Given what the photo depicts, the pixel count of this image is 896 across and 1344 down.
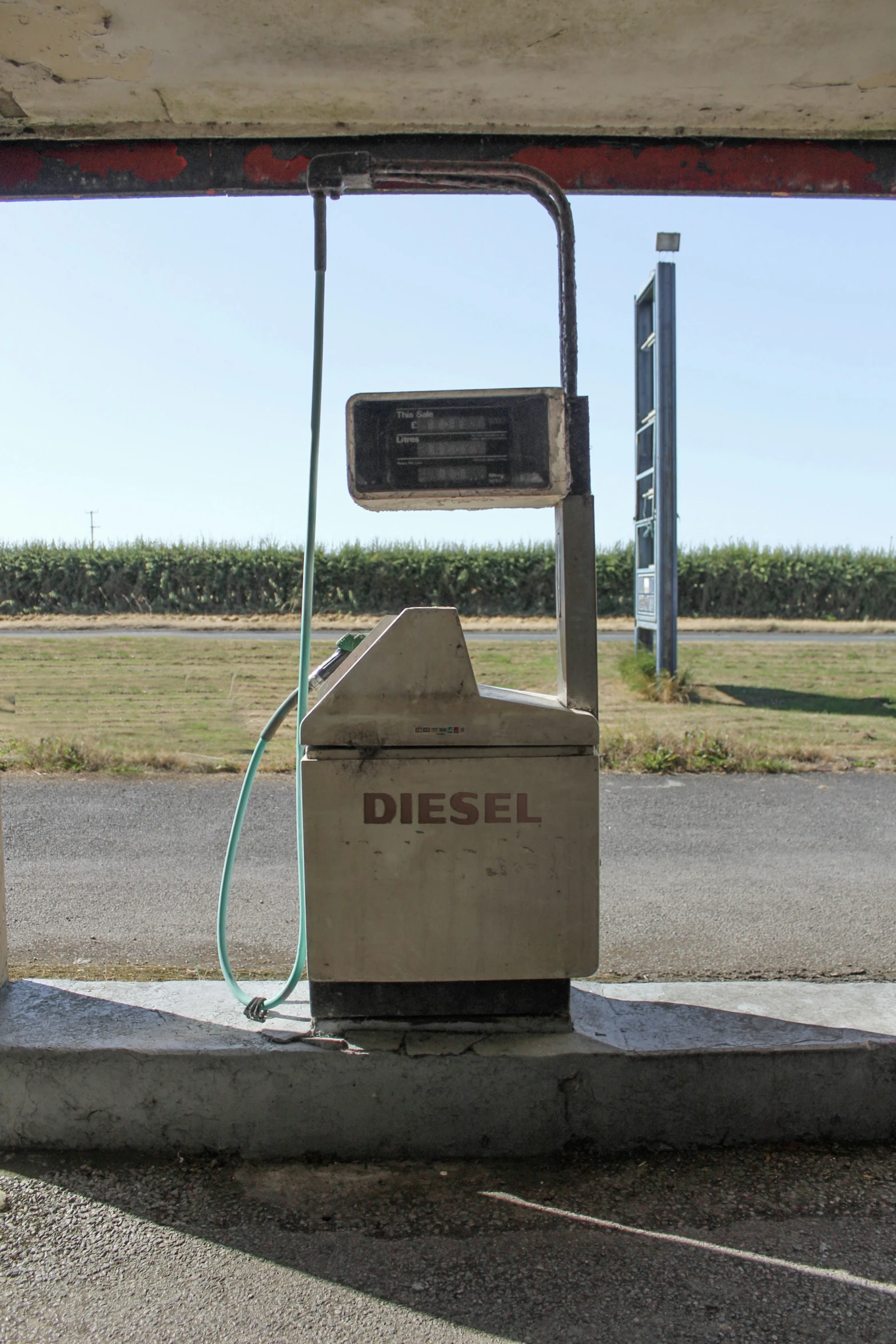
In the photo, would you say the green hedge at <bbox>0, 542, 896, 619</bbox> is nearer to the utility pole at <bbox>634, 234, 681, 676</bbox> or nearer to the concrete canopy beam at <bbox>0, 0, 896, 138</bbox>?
the utility pole at <bbox>634, 234, 681, 676</bbox>

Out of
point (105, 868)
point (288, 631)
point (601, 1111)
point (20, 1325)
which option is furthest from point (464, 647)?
point (288, 631)

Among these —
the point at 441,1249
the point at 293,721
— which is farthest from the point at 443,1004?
the point at 293,721

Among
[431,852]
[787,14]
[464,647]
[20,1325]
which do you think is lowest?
[20,1325]

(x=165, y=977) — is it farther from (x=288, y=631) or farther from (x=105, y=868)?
(x=288, y=631)

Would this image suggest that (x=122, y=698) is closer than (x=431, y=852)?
No

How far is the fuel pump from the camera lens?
7.70 feet

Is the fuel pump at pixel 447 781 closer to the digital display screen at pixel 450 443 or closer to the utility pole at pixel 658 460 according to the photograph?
the digital display screen at pixel 450 443

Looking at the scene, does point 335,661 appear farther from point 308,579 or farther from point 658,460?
point 658,460

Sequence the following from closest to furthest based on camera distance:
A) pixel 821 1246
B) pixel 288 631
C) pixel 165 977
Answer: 1. pixel 821 1246
2. pixel 165 977
3. pixel 288 631

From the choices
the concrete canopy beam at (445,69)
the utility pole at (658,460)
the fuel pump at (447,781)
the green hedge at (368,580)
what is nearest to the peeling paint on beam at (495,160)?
the concrete canopy beam at (445,69)

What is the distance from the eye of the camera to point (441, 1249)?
2.03 metres

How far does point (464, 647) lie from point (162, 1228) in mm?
1444

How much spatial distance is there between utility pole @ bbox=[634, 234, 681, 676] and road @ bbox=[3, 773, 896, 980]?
12.0 feet

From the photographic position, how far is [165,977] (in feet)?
10.6
